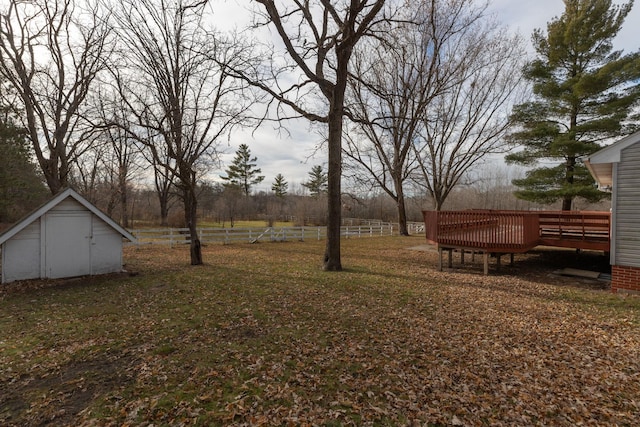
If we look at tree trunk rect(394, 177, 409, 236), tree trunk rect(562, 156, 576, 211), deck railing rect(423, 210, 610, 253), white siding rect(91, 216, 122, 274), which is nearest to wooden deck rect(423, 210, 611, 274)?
deck railing rect(423, 210, 610, 253)

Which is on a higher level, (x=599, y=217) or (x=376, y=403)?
(x=599, y=217)

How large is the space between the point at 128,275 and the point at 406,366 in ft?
29.7

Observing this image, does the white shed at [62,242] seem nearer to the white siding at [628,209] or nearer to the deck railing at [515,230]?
the deck railing at [515,230]

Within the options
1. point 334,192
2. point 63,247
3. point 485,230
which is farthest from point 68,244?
point 485,230

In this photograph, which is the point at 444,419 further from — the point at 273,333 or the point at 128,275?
the point at 128,275

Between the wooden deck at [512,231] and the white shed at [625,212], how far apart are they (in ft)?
6.86

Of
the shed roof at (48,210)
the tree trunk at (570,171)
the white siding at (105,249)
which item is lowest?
the white siding at (105,249)

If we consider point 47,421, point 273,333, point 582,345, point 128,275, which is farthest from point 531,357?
point 128,275

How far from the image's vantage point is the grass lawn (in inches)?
119

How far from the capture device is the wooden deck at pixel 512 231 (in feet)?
30.6

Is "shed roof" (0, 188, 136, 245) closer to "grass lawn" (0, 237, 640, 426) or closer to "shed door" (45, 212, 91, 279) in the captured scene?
"shed door" (45, 212, 91, 279)

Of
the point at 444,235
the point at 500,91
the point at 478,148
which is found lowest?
the point at 444,235

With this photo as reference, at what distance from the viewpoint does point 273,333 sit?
486cm

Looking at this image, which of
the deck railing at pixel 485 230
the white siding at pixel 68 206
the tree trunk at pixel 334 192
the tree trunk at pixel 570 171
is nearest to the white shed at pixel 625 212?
the deck railing at pixel 485 230
